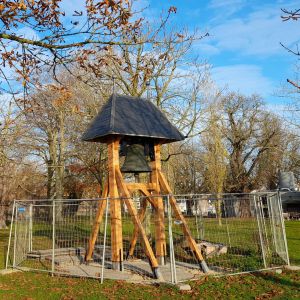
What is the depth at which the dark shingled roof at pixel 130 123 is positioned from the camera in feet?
31.9

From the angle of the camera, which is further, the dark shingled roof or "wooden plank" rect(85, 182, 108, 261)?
"wooden plank" rect(85, 182, 108, 261)

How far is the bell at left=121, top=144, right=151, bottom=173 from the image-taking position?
9.87m

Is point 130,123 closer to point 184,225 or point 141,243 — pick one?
point 184,225

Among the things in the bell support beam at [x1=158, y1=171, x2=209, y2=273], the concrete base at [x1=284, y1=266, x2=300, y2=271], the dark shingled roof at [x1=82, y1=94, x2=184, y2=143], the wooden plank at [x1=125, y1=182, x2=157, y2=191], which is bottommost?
the concrete base at [x1=284, y1=266, x2=300, y2=271]

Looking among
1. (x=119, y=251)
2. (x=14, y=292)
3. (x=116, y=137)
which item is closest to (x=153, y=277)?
(x=119, y=251)

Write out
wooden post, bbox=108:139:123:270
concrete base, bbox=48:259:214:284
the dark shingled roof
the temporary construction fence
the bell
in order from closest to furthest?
concrete base, bbox=48:259:214:284
the temporary construction fence
wooden post, bbox=108:139:123:270
the dark shingled roof
the bell

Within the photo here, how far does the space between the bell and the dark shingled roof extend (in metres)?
0.61

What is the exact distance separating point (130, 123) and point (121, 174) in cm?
144

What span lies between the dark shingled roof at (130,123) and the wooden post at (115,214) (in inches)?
20.1

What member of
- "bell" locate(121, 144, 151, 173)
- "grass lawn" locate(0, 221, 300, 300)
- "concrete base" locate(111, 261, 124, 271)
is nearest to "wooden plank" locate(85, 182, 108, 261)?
"bell" locate(121, 144, 151, 173)

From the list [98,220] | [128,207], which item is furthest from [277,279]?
[98,220]

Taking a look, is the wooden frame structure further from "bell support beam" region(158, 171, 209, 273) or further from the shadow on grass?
the shadow on grass

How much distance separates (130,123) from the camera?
10.0 metres

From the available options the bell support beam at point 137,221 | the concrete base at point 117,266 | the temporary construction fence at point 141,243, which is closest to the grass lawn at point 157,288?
the temporary construction fence at point 141,243
